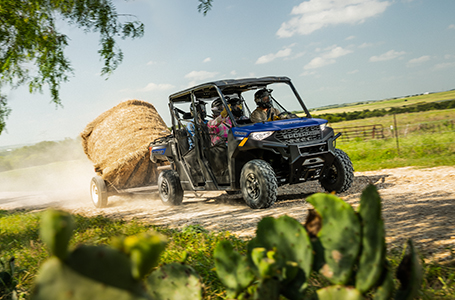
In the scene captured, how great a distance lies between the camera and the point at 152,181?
979cm

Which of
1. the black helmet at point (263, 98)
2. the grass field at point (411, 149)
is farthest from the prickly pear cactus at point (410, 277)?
the grass field at point (411, 149)

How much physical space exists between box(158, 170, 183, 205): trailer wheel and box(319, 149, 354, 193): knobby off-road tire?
10.1 feet

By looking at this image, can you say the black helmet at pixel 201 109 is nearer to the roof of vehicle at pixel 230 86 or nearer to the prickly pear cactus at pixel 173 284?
the roof of vehicle at pixel 230 86

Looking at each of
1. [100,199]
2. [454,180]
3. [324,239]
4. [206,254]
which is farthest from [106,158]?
[324,239]

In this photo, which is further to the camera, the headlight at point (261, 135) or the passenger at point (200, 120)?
the passenger at point (200, 120)

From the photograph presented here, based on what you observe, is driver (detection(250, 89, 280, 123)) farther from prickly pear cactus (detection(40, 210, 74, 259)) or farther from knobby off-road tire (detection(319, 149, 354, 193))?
prickly pear cactus (detection(40, 210, 74, 259))

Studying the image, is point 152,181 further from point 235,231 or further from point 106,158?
point 235,231

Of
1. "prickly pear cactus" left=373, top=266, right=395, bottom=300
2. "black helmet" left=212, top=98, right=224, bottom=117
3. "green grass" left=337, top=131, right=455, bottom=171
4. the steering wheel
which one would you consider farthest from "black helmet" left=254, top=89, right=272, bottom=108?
"prickly pear cactus" left=373, top=266, right=395, bottom=300

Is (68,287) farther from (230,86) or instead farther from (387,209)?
(230,86)

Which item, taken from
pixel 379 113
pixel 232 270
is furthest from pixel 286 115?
pixel 379 113

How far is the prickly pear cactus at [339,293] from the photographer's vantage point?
4.46 ft

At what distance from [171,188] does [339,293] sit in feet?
22.7

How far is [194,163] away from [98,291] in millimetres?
6752

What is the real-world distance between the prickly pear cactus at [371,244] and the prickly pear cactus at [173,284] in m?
0.64
